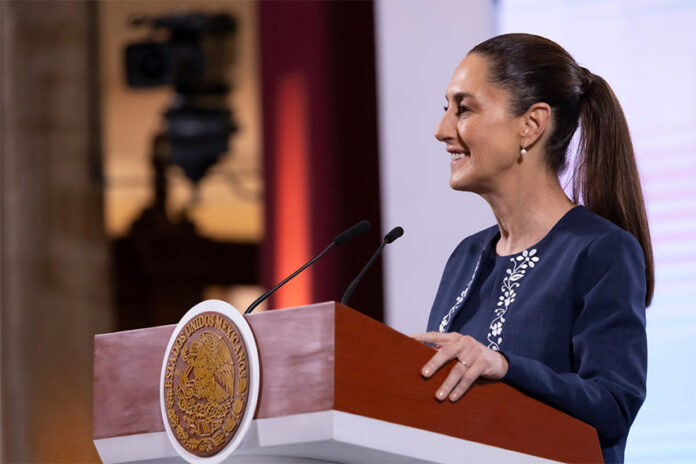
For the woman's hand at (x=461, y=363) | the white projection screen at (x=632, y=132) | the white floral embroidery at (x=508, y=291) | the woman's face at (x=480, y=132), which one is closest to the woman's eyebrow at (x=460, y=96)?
the woman's face at (x=480, y=132)

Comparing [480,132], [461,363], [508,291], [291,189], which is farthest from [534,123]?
[291,189]

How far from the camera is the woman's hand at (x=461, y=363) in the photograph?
1.30 metres

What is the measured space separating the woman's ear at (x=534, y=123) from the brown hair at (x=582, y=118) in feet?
0.04

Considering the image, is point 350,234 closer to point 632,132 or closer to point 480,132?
point 480,132

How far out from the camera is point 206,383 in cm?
131

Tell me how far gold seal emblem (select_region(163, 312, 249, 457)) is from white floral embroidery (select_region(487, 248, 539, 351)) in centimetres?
49

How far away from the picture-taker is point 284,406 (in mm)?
1223

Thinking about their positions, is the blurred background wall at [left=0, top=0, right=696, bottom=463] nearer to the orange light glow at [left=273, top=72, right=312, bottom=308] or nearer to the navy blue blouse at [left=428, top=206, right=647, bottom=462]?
the orange light glow at [left=273, top=72, right=312, bottom=308]

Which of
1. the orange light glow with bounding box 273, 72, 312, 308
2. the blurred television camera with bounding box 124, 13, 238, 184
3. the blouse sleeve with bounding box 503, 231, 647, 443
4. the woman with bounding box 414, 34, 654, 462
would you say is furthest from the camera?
the blurred television camera with bounding box 124, 13, 238, 184

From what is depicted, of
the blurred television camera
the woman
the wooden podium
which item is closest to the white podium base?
the wooden podium

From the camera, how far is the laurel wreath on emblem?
1279 mm

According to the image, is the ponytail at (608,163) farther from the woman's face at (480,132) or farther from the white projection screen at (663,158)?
the white projection screen at (663,158)

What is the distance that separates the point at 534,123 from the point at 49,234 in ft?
12.7

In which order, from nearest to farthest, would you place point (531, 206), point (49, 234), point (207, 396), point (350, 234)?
point (207, 396), point (350, 234), point (531, 206), point (49, 234)
